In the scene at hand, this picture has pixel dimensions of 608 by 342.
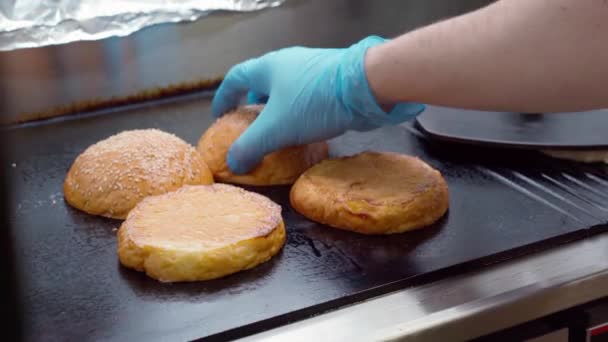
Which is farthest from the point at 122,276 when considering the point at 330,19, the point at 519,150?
the point at 330,19

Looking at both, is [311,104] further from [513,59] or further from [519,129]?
[519,129]

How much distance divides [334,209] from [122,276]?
0.39 metres

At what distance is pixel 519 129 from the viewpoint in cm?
156

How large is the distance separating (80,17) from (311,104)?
778 millimetres

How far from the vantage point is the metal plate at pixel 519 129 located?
1448mm

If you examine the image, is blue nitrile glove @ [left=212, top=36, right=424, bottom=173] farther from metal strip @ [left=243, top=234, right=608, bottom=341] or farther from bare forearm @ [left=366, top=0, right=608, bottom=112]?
metal strip @ [left=243, top=234, right=608, bottom=341]

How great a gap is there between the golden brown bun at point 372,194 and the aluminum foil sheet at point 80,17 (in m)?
0.74

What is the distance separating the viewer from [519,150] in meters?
1.51

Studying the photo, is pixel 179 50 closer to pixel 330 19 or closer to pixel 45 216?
pixel 330 19

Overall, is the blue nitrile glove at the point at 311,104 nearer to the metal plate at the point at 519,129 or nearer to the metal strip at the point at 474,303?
the metal plate at the point at 519,129

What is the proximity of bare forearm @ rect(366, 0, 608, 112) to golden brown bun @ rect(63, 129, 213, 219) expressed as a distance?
47cm

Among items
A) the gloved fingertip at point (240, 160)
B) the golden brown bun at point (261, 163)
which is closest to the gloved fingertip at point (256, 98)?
the golden brown bun at point (261, 163)

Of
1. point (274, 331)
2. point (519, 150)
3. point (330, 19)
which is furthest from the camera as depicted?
point (330, 19)

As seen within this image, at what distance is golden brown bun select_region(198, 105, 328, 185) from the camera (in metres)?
1.40
